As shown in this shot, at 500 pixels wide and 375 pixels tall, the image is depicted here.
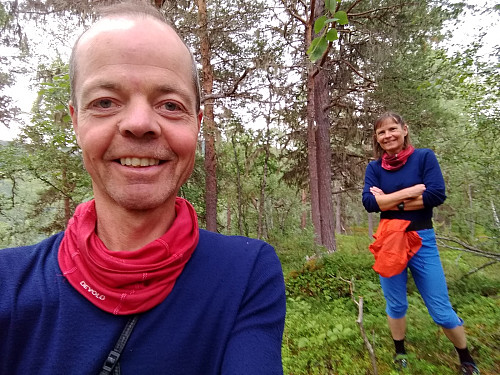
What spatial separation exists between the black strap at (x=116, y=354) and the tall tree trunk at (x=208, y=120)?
6.07 meters

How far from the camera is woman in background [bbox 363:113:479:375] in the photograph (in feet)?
8.26

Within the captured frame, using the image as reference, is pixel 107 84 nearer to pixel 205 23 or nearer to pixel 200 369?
pixel 200 369

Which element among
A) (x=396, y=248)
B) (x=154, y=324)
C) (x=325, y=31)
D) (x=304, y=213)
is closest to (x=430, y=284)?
(x=396, y=248)

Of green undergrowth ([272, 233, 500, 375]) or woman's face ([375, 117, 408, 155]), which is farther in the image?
green undergrowth ([272, 233, 500, 375])

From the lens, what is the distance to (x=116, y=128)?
947mm

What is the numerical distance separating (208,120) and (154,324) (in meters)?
6.59

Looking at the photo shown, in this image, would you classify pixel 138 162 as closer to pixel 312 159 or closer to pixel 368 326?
pixel 368 326

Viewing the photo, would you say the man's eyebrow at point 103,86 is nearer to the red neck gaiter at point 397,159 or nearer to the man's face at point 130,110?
the man's face at point 130,110

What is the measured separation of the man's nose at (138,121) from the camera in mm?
932

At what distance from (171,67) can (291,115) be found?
8.72 meters

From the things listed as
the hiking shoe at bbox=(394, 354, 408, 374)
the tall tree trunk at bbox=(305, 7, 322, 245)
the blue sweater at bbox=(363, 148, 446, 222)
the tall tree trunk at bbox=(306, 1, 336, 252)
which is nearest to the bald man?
the blue sweater at bbox=(363, 148, 446, 222)

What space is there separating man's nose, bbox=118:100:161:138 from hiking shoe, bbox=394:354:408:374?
3367 millimetres

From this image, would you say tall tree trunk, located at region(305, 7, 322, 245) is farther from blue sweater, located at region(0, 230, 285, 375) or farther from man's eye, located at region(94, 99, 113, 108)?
man's eye, located at region(94, 99, 113, 108)

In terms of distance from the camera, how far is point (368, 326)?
13.2 ft
